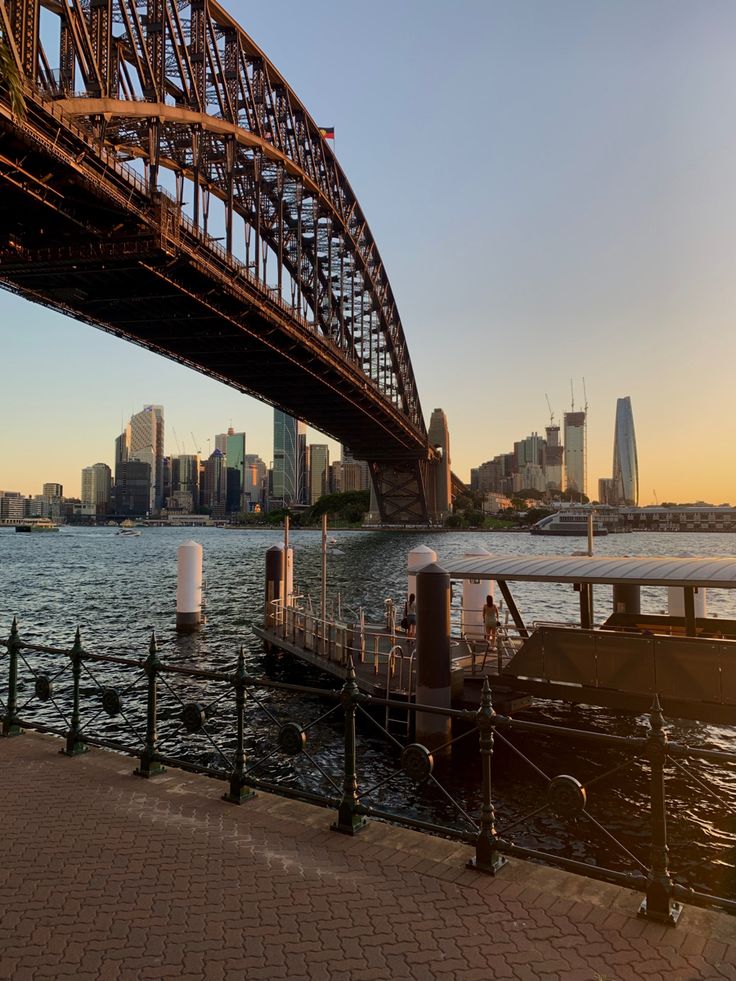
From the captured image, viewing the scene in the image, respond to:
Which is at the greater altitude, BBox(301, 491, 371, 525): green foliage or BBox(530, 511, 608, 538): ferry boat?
BBox(301, 491, 371, 525): green foliage

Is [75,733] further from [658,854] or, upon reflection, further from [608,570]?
[608,570]

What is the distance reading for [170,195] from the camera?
112 feet

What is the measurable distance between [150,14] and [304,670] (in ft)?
114

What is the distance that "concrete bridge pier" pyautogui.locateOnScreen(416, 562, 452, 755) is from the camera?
44.1 ft

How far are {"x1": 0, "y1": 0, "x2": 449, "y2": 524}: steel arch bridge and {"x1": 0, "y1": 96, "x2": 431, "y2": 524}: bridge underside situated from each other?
0.33 ft

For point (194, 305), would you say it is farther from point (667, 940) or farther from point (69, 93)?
point (667, 940)

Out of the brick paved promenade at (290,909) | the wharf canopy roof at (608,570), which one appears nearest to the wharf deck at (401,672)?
the wharf canopy roof at (608,570)

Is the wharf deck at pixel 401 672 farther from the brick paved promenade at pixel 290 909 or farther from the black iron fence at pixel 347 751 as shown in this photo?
the brick paved promenade at pixel 290 909

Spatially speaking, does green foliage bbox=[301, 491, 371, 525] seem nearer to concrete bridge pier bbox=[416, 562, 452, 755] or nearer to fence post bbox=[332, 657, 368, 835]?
concrete bridge pier bbox=[416, 562, 452, 755]

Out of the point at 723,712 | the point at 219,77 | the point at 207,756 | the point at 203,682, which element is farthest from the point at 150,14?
the point at 723,712

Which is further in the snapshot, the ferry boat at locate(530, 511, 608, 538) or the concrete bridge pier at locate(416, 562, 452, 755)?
the ferry boat at locate(530, 511, 608, 538)

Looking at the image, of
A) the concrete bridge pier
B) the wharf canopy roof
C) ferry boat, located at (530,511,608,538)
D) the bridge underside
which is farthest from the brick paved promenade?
ferry boat, located at (530,511,608,538)

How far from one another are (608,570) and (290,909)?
10796mm

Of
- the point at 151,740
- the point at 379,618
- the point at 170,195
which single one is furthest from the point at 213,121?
the point at 151,740
